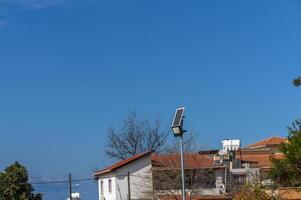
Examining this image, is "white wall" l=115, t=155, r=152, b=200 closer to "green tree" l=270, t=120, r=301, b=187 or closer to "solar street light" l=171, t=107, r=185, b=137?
"green tree" l=270, t=120, r=301, b=187

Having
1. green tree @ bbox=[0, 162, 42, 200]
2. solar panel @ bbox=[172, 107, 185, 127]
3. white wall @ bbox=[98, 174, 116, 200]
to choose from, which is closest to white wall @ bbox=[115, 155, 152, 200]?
white wall @ bbox=[98, 174, 116, 200]

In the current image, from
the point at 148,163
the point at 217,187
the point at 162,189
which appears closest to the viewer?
the point at 162,189

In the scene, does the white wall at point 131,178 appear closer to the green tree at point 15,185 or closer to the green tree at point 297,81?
the green tree at point 15,185

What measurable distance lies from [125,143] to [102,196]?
1417 cm

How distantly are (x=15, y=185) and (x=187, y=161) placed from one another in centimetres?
1158

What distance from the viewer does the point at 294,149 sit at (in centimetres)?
2861

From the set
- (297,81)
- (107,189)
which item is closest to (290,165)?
(297,81)

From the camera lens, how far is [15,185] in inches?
1777

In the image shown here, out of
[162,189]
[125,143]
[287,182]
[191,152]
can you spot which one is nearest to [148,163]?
[191,152]

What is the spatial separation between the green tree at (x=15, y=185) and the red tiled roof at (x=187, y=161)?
27.9 ft

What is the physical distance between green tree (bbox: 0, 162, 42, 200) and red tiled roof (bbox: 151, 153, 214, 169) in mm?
8507

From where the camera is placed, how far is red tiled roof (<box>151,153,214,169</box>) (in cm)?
4400

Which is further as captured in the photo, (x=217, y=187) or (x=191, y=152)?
(x=191, y=152)

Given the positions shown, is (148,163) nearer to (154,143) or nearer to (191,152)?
(191,152)
